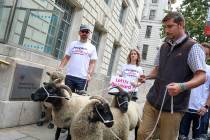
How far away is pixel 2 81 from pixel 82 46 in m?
1.68

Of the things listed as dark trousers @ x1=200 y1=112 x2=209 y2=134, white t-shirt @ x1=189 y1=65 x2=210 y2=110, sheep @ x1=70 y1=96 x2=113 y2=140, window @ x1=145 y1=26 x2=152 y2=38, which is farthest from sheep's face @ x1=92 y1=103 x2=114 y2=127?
window @ x1=145 y1=26 x2=152 y2=38

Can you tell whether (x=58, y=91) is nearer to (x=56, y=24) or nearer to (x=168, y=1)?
(x=56, y=24)

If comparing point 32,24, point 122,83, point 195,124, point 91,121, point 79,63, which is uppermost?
point 32,24

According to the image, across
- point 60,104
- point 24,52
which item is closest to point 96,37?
point 24,52

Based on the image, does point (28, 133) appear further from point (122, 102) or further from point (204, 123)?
point (204, 123)

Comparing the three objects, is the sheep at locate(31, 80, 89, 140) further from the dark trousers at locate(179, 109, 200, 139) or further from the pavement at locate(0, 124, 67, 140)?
the dark trousers at locate(179, 109, 200, 139)

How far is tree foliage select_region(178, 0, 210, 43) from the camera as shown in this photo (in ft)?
66.1

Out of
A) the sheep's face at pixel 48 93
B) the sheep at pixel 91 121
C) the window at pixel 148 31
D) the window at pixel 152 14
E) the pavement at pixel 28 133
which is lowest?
the pavement at pixel 28 133

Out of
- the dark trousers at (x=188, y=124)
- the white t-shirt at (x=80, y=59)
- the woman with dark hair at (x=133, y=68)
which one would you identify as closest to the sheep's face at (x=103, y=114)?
the white t-shirt at (x=80, y=59)

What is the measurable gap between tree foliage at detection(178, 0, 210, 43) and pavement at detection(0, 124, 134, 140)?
45.9 feet

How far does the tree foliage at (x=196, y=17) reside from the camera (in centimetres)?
2014

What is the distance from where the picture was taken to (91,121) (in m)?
4.95

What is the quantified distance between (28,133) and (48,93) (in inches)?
65.6

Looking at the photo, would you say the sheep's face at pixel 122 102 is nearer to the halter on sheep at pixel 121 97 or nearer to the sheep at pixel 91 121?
the halter on sheep at pixel 121 97
